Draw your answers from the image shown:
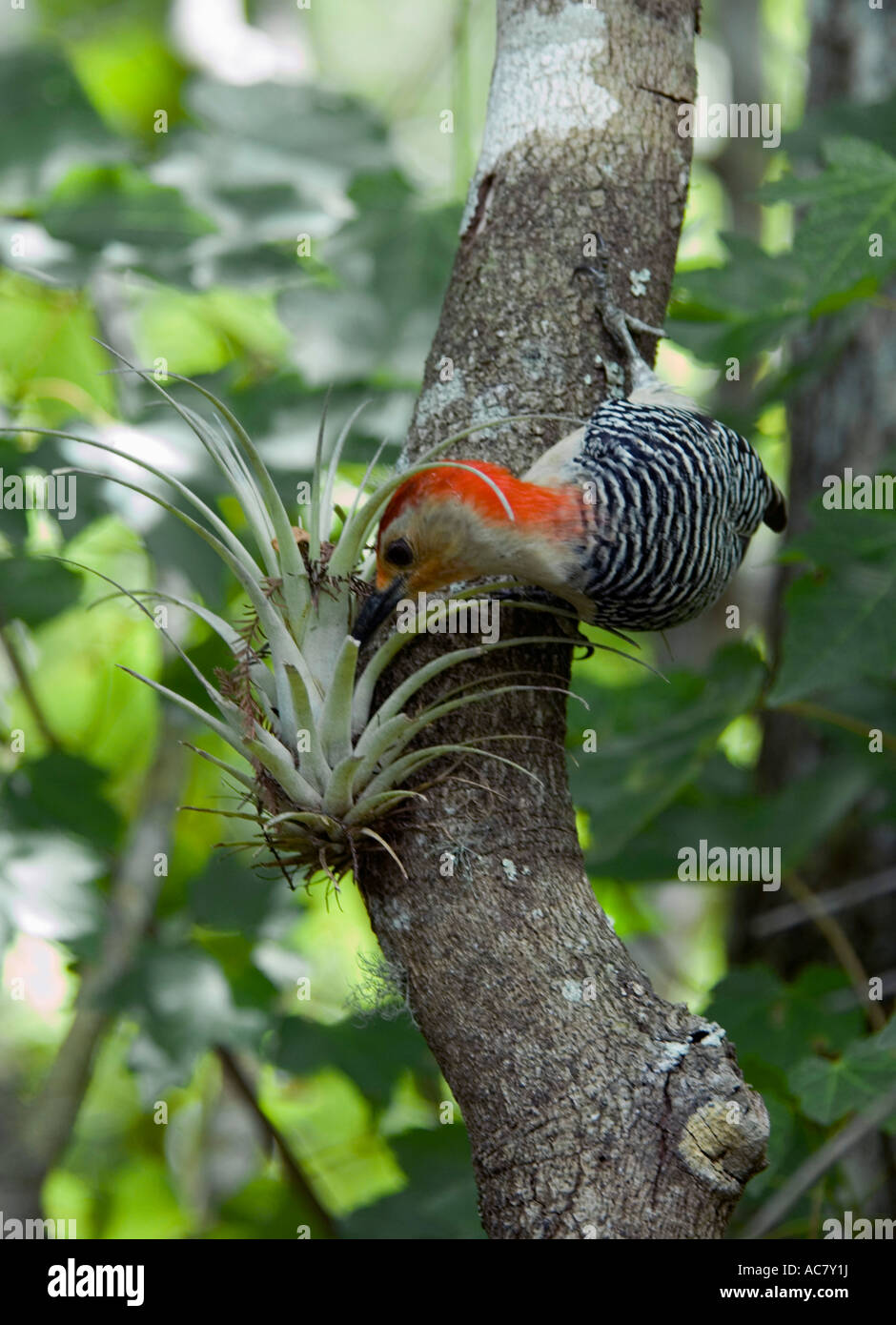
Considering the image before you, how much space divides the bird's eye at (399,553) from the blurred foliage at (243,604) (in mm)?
612

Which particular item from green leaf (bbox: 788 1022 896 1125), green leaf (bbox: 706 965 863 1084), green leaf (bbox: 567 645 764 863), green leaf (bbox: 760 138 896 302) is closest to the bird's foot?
green leaf (bbox: 760 138 896 302)

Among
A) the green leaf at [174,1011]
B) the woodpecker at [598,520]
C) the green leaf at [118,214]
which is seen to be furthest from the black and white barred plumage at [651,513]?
the green leaf at [174,1011]

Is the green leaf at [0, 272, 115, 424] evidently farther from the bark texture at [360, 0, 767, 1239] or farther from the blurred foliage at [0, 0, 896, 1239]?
the bark texture at [360, 0, 767, 1239]

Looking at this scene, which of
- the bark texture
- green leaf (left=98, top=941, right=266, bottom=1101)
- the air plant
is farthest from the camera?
green leaf (left=98, top=941, right=266, bottom=1101)

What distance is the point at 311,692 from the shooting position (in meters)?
1.78

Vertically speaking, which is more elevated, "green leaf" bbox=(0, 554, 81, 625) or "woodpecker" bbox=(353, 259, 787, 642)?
"green leaf" bbox=(0, 554, 81, 625)

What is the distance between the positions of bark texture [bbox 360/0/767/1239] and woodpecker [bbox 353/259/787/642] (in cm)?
7

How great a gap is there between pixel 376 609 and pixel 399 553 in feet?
0.46

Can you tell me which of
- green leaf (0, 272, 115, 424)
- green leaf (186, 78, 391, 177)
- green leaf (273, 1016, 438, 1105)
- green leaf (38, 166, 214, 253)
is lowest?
green leaf (273, 1016, 438, 1105)

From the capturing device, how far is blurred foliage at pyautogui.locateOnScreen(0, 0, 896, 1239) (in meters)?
2.68

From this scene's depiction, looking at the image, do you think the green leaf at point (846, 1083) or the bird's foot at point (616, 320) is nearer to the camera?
the bird's foot at point (616, 320)

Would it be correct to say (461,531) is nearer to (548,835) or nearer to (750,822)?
(548,835)

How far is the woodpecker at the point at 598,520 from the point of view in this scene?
6.75 ft

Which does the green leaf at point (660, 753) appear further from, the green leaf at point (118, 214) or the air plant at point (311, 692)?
the green leaf at point (118, 214)
